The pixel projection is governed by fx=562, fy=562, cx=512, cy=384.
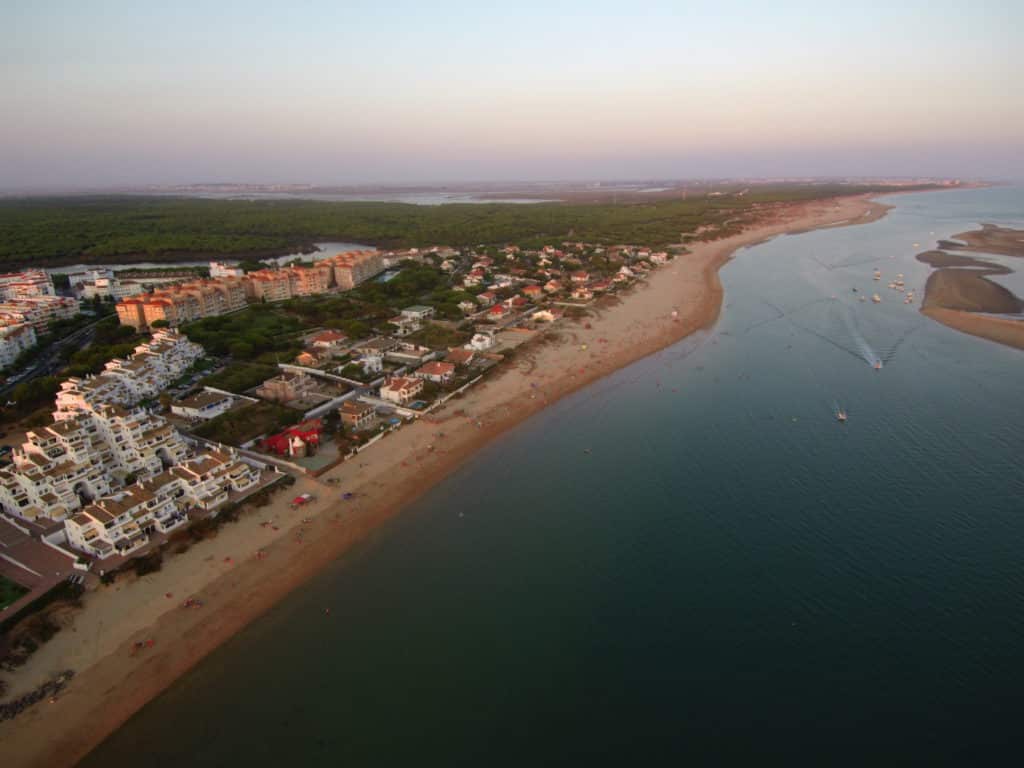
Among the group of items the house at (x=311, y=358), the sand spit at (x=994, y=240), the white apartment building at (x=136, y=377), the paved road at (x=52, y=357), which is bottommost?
the paved road at (x=52, y=357)

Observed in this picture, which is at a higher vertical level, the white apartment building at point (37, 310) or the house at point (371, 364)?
the white apartment building at point (37, 310)

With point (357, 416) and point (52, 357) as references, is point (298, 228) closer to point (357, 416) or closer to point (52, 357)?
point (52, 357)

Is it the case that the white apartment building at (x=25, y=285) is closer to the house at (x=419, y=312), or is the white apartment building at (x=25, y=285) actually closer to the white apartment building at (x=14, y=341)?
the white apartment building at (x=14, y=341)

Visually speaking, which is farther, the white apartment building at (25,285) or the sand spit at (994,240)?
the sand spit at (994,240)

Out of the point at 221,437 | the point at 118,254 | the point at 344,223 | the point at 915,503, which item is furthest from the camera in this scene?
the point at 344,223

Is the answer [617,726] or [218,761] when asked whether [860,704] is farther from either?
[218,761]

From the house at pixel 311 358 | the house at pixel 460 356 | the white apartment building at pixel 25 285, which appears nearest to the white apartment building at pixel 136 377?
the house at pixel 311 358

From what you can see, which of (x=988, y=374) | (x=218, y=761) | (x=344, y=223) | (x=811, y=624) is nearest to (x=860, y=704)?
(x=811, y=624)
